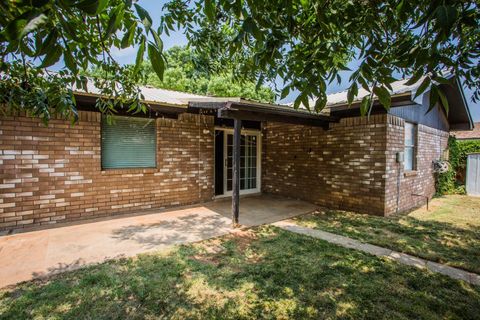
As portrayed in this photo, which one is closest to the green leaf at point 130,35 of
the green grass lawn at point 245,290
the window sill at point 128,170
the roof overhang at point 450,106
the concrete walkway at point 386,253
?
the green grass lawn at point 245,290

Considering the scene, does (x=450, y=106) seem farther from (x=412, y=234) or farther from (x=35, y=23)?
(x=35, y=23)

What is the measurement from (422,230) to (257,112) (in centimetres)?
426

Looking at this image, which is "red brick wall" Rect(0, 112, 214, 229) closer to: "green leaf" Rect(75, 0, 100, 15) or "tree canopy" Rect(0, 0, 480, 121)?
"tree canopy" Rect(0, 0, 480, 121)

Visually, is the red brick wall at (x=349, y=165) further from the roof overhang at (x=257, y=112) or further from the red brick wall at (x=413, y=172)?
the roof overhang at (x=257, y=112)

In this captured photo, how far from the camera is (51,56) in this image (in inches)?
37.4

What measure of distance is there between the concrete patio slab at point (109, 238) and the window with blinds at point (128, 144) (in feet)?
4.37

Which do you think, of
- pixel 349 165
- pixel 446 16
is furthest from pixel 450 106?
pixel 446 16

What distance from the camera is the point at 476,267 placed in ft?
11.4

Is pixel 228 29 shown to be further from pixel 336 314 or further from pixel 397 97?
pixel 397 97

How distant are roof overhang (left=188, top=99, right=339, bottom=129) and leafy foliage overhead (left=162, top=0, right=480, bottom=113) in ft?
6.26

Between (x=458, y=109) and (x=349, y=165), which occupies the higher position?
(x=458, y=109)

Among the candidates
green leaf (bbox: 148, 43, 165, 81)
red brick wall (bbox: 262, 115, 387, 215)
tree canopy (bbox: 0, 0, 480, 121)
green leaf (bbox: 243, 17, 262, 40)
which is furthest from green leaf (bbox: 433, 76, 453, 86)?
red brick wall (bbox: 262, 115, 387, 215)

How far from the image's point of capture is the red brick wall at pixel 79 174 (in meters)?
4.79

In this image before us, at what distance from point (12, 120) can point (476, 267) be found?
26.6 feet
